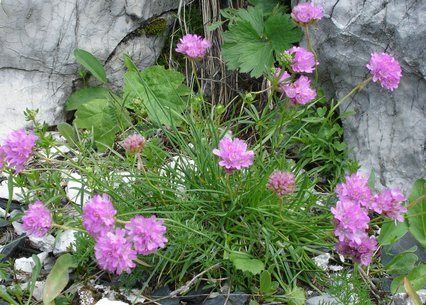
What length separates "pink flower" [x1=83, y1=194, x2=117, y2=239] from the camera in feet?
5.96

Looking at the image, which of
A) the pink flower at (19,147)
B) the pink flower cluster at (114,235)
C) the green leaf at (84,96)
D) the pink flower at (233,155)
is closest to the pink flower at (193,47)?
the pink flower at (233,155)

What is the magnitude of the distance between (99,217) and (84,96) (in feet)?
5.17

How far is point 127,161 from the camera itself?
262 centimetres

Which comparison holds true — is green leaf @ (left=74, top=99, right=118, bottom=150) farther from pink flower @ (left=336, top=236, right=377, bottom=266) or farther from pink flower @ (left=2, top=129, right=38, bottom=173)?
pink flower @ (left=336, top=236, right=377, bottom=266)

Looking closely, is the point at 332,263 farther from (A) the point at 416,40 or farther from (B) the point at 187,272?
(A) the point at 416,40

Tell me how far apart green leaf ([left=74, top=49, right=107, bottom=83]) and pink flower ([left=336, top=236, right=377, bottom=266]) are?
5.11 ft

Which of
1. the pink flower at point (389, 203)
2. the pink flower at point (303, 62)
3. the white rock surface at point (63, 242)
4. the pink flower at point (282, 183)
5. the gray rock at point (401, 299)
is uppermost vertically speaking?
the pink flower at point (303, 62)

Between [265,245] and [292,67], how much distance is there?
2.12 ft

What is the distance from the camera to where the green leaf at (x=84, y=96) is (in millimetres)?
3271

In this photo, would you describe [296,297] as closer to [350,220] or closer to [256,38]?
[350,220]

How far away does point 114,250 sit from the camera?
1.81m

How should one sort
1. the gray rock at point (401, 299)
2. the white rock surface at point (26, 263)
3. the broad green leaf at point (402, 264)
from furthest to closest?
the white rock surface at point (26, 263)
the broad green leaf at point (402, 264)
the gray rock at point (401, 299)

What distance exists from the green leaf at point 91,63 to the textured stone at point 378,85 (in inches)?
40.3

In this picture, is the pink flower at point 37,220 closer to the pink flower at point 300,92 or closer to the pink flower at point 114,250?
the pink flower at point 114,250
